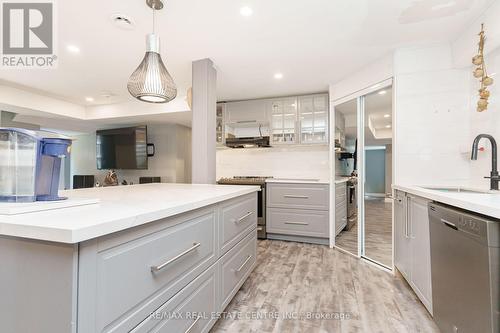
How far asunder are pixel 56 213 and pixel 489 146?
2.90m

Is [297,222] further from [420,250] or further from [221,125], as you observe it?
[221,125]

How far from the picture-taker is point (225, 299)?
5.18 ft

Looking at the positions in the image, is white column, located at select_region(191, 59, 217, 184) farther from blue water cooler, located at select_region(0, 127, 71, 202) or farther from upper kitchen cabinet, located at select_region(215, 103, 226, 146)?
blue water cooler, located at select_region(0, 127, 71, 202)

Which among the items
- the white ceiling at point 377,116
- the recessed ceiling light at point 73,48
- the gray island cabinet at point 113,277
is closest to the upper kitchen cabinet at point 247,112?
the white ceiling at point 377,116

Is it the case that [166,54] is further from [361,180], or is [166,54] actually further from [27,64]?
[361,180]

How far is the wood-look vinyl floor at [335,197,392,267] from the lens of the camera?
2529 mm

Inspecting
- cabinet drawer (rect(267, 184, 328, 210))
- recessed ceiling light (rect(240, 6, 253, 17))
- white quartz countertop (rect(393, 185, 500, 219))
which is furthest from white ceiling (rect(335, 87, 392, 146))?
recessed ceiling light (rect(240, 6, 253, 17))

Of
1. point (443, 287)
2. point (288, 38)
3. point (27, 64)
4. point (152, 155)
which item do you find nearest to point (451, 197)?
point (443, 287)

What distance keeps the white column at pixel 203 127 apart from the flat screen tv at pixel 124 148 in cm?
321

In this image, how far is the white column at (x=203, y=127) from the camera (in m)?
2.46

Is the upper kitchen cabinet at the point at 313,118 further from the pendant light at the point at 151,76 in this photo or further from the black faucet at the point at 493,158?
the pendant light at the point at 151,76

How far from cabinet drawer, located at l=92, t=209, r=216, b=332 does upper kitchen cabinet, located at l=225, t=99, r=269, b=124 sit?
282cm

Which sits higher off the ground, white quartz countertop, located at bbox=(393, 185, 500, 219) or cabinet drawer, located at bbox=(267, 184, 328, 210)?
white quartz countertop, located at bbox=(393, 185, 500, 219)

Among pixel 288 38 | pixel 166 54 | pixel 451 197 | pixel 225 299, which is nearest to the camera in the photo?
pixel 451 197
